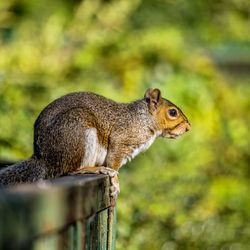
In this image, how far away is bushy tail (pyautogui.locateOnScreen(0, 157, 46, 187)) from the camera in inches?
142

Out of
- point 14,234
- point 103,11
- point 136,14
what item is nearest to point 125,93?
point 103,11

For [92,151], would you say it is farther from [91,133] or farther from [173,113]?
[173,113]

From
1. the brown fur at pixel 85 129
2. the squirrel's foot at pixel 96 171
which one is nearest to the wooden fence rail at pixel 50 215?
the squirrel's foot at pixel 96 171

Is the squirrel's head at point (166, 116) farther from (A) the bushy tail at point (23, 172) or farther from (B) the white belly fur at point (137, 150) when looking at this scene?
(A) the bushy tail at point (23, 172)

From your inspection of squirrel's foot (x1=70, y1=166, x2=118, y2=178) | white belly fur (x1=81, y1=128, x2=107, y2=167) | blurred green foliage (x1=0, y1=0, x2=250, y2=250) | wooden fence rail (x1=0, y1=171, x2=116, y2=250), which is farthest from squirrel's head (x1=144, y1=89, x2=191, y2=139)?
wooden fence rail (x1=0, y1=171, x2=116, y2=250)

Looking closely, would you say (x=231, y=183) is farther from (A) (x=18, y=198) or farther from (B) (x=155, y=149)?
(A) (x=18, y=198)

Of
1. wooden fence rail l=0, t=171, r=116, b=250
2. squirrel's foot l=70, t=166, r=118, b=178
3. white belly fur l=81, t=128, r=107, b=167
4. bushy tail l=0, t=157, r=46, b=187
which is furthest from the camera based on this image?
white belly fur l=81, t=128, r=107, b=167

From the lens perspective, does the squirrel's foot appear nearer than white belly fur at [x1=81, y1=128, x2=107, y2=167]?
Yes

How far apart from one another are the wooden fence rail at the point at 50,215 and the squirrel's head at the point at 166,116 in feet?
7.82

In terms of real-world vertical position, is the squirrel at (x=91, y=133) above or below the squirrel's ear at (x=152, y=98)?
below

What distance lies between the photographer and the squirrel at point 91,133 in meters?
3.95

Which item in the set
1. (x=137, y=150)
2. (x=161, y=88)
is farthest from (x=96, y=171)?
(x=161, y=88)

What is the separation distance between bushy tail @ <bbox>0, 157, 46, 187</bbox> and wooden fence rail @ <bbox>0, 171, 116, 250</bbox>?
3.34ft

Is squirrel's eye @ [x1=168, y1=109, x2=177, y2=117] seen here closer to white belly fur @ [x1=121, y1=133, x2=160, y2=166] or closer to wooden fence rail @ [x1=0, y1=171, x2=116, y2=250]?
white belly fur @ [x1=121, y1=133, x2=160, y2=166]
